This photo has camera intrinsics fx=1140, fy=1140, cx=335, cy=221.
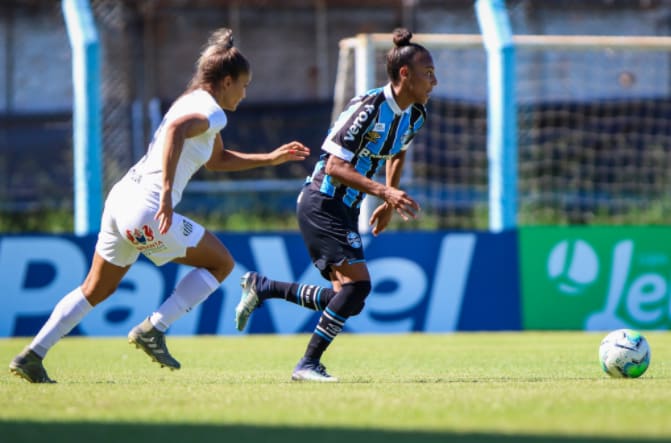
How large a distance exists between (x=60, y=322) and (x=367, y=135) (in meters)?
2.22

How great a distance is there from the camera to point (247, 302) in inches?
300

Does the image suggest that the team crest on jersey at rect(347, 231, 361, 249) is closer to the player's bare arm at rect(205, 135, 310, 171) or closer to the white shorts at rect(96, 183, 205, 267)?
the player's bare arm at rect(205, 135, 310, 171)

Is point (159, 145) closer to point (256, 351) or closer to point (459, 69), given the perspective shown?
point (256, 351)

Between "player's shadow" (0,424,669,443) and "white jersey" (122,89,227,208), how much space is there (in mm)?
2080

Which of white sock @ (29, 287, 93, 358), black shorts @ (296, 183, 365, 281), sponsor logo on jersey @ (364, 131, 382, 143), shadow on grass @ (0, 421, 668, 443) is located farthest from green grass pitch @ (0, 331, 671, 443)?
sponsor logo on jersey @ (364, 131, 382, 143)

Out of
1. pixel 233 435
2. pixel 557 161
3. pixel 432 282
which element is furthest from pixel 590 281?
pixel 233 435

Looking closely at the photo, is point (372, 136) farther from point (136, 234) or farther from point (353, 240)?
point (136, 234)

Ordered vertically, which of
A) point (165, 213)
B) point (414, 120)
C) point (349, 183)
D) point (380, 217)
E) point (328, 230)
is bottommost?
point (380, 217)

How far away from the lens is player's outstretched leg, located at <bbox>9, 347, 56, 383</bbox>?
6.82m

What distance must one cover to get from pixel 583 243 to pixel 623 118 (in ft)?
14.5

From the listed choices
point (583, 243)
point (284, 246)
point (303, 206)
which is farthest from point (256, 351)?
point (583, 243)

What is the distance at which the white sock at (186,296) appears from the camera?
7.08 meters

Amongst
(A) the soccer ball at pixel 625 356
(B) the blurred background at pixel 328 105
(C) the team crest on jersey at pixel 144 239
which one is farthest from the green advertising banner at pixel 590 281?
(C) the team crest on jersey at pixel 144 239

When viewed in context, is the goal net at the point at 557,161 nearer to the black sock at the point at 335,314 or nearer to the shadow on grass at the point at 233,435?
the black sock at the point at 335,314
